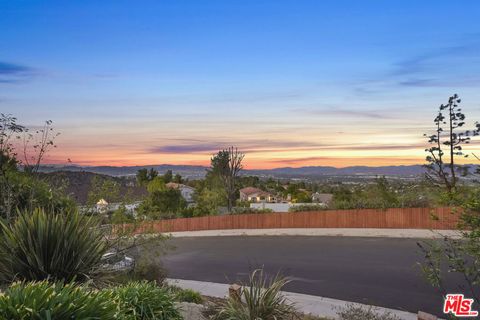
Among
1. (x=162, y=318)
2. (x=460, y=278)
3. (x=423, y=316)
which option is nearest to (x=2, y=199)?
(x=162, y=318)

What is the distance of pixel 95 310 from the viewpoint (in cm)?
539

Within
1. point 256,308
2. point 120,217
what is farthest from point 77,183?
point 256,308

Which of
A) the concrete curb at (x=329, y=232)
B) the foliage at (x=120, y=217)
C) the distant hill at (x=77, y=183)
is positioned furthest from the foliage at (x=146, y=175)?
the foliage at (x=120, y=217)

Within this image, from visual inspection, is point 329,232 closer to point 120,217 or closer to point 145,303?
point 120,217

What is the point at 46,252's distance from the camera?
336 inches

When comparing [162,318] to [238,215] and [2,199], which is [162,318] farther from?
[238,215]

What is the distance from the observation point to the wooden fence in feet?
88.5

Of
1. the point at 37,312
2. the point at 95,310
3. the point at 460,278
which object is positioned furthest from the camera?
the point at 460,278

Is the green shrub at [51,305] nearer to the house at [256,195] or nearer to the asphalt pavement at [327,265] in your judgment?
the asphalt pavement at [327,265]

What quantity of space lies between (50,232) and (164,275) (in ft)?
17.5

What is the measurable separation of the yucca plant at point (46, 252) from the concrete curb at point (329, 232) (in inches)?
748

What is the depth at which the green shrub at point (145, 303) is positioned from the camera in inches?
284

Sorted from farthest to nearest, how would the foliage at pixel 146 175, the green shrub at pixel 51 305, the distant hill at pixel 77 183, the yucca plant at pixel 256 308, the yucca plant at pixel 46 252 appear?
the foliage at pixel 146 175
the distant hill at pixel 77 183
the yucca plant at pixel 46 252
the yucca plant at pixel 256 308
the green shrub at pixel 51 305

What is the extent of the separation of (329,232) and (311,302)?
16052 millimetres
